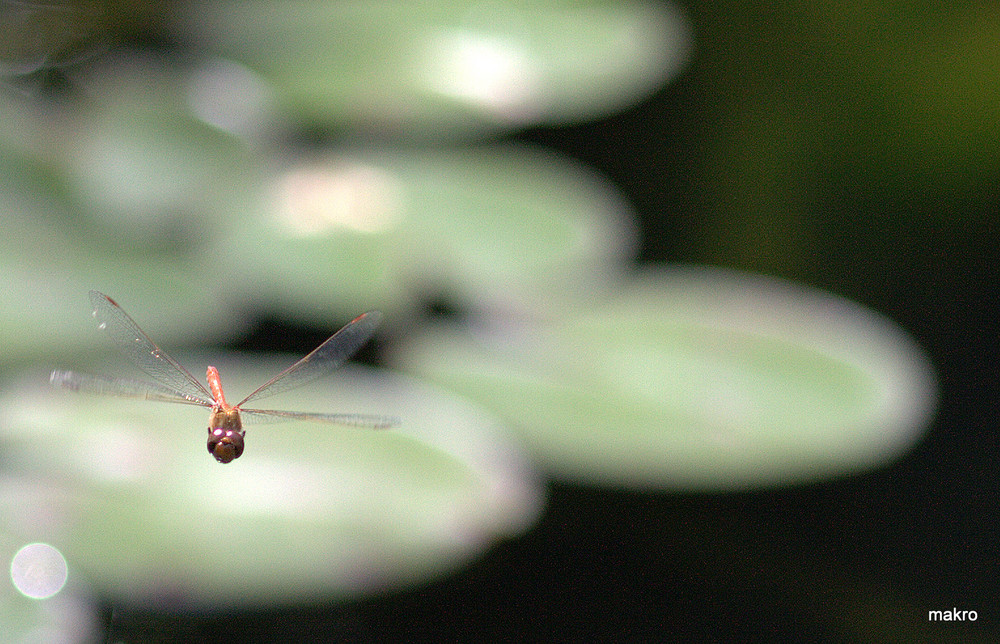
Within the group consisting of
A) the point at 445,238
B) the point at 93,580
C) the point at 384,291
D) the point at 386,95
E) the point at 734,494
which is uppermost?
the point at 386,95

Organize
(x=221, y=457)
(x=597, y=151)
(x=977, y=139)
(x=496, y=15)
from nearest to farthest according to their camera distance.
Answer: (x=221, y=457)
(x=496, y=15)
(x=977, y=139)
(x=597, y=151)

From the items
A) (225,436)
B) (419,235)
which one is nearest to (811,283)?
(419,235)

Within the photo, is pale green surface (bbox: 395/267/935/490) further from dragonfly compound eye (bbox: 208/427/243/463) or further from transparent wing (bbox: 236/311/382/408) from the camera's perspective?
dragonfly compound eye (bbox: 208/427/243/463)

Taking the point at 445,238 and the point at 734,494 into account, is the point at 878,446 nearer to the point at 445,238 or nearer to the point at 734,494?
the point at 734,494

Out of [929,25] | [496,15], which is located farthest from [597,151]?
[929,25]

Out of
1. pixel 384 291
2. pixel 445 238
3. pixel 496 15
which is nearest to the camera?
pixel 384 291

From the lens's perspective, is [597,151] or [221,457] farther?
[597,151]
